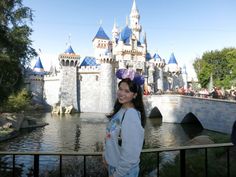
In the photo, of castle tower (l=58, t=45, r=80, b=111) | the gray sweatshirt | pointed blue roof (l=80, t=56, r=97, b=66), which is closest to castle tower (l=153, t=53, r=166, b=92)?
pointed blue roof (l=80, t=56, r=97, b=66)

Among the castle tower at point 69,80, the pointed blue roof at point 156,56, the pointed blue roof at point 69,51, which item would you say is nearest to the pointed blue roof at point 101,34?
the pointed blue roof at point 69,51

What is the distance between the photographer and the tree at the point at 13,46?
17172 mm

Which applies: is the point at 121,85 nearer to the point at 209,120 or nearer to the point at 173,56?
the point at 209,120

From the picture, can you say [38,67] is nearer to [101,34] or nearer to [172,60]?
[101,34]

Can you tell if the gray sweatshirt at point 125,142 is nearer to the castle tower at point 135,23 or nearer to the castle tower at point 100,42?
the castle tower at point 100,42

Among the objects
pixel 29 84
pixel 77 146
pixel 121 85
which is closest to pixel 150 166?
pixel 121 85

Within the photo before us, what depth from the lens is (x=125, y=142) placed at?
3.16m

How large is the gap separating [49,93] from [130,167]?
170 feet

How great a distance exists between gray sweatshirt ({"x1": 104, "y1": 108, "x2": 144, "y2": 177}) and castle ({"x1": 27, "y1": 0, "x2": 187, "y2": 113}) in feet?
141

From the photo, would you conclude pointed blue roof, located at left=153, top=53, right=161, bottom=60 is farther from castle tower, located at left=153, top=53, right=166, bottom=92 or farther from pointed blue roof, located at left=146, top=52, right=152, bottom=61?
pointed blue roof, located at left=146, top=52, right=152, bottom=61

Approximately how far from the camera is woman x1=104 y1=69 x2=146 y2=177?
317 cm

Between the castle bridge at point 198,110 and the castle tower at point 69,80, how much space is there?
12640 mm

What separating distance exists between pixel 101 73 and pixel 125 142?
146 ft

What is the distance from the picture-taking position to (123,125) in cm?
320
